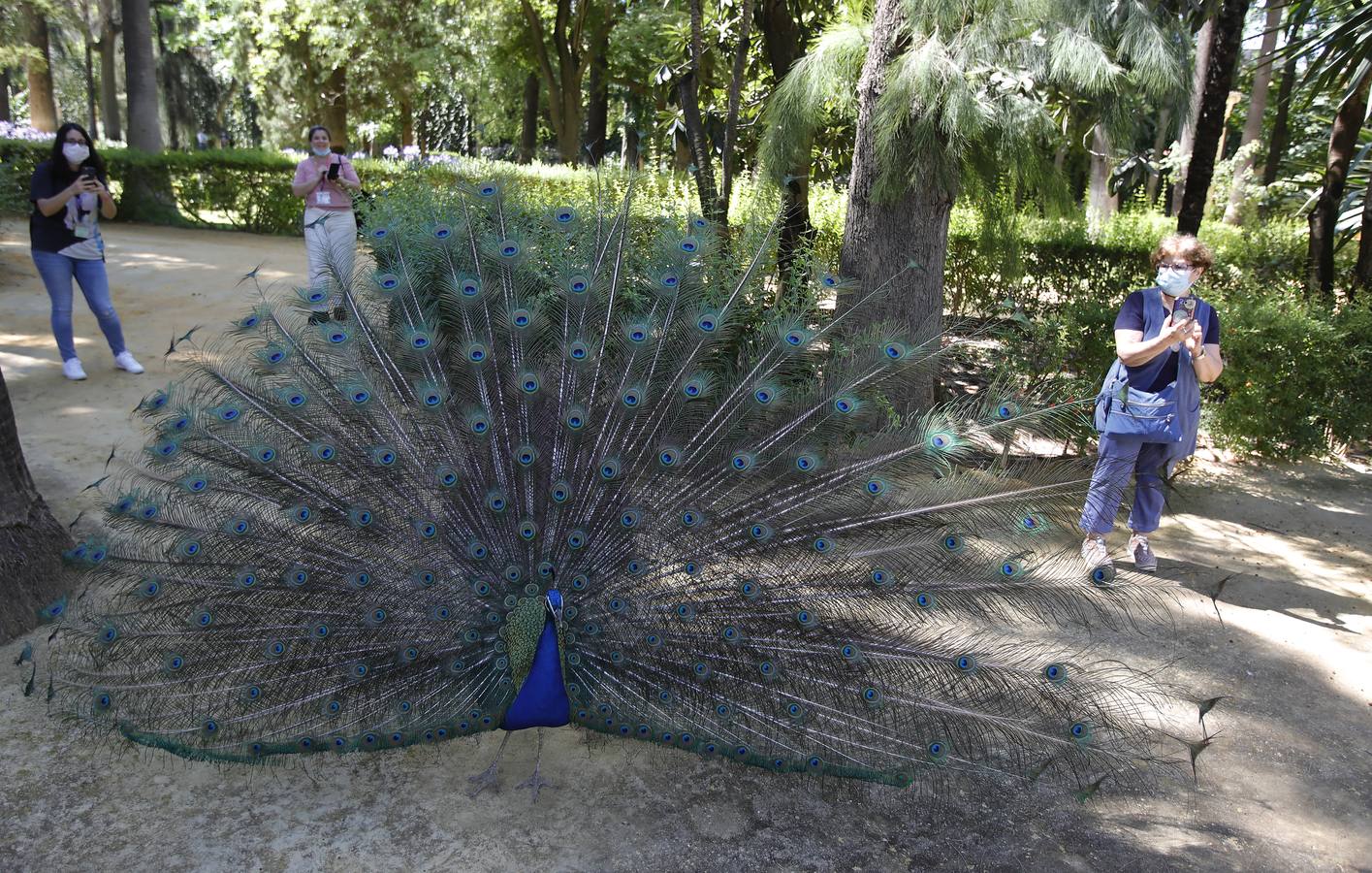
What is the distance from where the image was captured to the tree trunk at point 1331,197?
9109 mm

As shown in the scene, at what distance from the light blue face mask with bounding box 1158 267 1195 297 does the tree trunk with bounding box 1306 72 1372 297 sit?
206 inches

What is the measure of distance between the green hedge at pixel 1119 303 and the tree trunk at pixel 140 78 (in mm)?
8771

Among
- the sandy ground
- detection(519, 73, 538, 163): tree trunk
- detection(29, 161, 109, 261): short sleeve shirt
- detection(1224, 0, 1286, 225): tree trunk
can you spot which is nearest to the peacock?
the sandy ground

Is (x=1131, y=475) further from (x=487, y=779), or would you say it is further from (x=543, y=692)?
(x=487, y=779)

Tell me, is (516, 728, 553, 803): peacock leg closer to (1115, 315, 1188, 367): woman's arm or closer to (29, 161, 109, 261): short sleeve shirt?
(1115, 315, 1188, 367): woman's arm

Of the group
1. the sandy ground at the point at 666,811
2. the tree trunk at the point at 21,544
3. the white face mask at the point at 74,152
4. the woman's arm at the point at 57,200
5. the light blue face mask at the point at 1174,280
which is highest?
the white face mask at the point at 74,152

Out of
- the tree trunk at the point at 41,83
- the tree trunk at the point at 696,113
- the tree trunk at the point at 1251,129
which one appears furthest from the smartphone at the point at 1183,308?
the tree trunk at the point at 41,83

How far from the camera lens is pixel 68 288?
7371 mm

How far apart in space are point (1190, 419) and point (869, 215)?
2.42 metres

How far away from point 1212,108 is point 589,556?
5.60 meters

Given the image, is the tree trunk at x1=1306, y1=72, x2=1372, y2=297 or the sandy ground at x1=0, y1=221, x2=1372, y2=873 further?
the tree trunk at x1=1306, y1=72, x2=1372, y2=297

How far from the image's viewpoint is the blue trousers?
5.07 m

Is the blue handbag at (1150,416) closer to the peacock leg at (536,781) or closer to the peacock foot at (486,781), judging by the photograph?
the peacock leg at (536,781)

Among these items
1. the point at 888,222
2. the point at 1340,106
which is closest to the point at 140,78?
the point at 888,222
